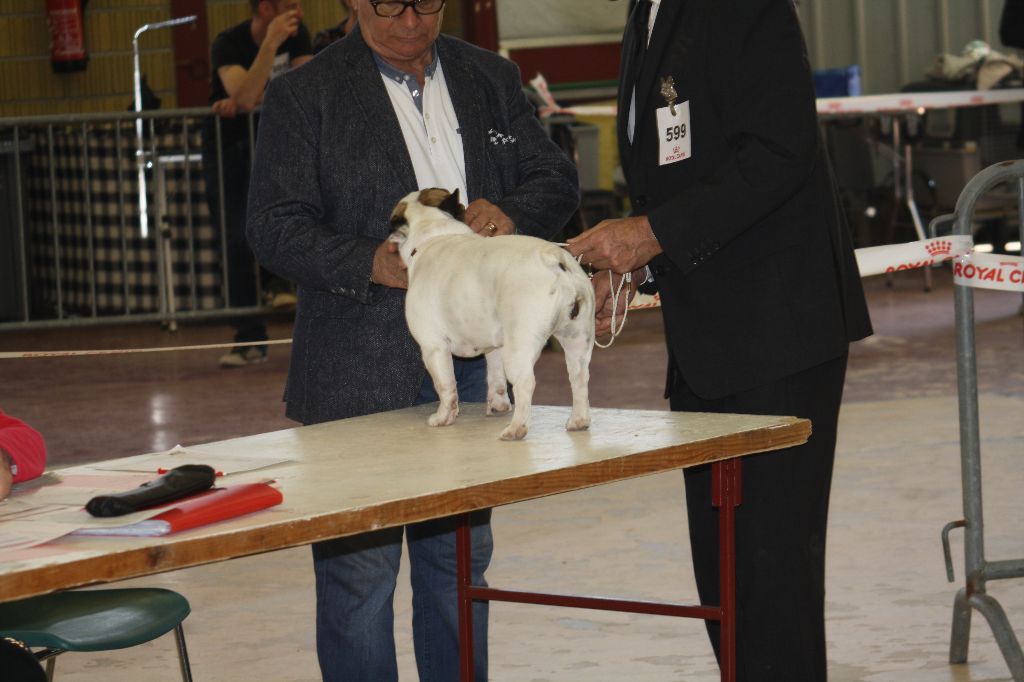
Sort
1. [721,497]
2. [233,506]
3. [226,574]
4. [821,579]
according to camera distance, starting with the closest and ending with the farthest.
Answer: [233,506]
[721,497]
[821,579]
[226,574]

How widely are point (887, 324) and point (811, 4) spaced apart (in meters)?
5.72

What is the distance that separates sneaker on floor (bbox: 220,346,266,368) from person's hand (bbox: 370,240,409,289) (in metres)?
6.17

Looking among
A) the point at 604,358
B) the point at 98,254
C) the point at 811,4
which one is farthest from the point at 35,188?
the point at 811,4

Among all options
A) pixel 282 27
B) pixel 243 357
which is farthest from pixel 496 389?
pixel 243 357

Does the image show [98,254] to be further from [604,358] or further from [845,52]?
[845,52]

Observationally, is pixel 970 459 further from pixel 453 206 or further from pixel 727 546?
pixel 453 206

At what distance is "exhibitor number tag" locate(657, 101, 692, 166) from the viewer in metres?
2.62

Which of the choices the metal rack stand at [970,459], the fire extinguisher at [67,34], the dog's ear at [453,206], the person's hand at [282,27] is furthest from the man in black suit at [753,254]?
the fire extinguisher at [67,34]

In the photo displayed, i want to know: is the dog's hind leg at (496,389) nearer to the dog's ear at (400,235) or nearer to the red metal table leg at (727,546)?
the dog's ear at (400,235)

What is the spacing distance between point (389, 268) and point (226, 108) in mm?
5625

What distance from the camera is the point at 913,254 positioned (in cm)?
444

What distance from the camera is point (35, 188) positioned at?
34.1 ft

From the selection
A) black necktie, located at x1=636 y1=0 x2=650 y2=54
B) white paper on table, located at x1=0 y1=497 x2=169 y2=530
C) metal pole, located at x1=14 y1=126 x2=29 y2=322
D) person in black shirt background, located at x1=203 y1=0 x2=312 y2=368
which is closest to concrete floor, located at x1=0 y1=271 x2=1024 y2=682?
person in black shirt background, located at x1=203 y1=0 x2=312 y2=368

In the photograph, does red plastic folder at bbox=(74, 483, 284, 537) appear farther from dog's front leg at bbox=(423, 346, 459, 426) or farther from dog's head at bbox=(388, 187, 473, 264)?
dog's head at bbox=(388, 187, 473, 264)
